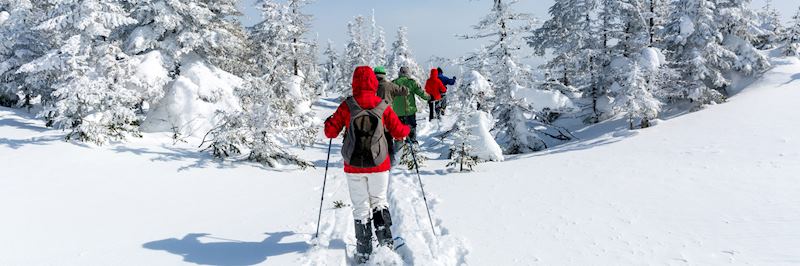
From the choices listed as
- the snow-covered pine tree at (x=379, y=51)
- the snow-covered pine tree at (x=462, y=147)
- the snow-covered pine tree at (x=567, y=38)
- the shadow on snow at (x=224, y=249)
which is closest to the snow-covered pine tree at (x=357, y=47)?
the snow-covered pine tree at (x=379, y=51)

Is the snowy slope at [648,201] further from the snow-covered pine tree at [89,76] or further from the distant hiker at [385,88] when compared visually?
the snow-covered pine tree at [89,76]

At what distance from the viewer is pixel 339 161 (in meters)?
13.0

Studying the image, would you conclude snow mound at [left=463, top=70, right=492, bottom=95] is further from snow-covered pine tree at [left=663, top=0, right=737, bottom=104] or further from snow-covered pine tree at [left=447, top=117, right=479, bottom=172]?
snow-covered pine tree at [left=663, top=0, right=737, bottom=104]

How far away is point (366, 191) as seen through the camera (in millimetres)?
5195

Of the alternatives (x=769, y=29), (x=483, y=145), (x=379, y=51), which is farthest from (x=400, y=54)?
(x=483, y=145)

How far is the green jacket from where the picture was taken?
1076 centimetres

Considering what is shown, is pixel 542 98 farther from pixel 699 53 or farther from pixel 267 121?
pixel 267 121

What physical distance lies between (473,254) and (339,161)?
27.5 feet

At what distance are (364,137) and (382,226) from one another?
1.11 metres

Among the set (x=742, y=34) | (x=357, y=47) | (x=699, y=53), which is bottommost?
(x=699, y=53)

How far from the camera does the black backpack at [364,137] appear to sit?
491 cm

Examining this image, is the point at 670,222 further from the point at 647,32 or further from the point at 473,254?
the point at 647,32

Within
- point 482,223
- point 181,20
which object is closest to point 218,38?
point 181,20

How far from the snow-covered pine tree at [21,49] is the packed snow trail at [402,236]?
1698 cm
